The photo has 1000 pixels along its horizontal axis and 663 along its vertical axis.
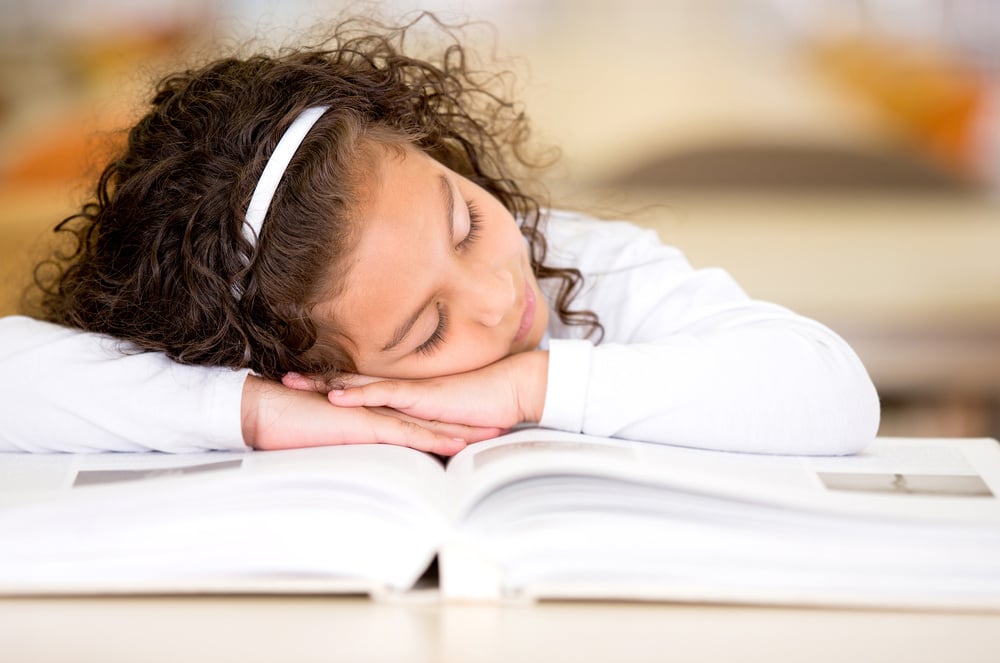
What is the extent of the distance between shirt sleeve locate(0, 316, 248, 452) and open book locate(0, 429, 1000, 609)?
150mm

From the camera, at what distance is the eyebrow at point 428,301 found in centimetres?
82

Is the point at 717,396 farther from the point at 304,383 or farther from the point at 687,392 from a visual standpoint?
the point at 304,383

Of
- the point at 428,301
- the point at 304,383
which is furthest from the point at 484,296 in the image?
the point at 304,383

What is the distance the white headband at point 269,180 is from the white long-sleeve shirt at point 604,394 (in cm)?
12

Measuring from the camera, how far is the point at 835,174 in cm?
280

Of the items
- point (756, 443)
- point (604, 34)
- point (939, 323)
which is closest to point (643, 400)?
point (756, 443)

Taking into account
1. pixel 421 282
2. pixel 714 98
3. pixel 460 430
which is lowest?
pixel 460 430

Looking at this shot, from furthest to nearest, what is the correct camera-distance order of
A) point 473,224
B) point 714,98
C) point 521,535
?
point 714,98
point 473,224
point 521,535

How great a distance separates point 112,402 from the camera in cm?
79

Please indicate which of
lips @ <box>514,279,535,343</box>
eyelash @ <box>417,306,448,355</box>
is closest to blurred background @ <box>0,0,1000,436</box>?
lips @ <box>514,279,535,343</box>

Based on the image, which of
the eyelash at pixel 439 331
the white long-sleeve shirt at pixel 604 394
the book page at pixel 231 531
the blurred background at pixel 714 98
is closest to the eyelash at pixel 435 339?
the eyelash at pixel 439 331

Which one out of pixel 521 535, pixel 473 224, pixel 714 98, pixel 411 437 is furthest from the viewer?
pixel 714 98

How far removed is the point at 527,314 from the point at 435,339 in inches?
4.6

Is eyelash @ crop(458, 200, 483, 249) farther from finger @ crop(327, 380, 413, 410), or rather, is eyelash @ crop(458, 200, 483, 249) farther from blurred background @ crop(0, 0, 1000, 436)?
blurred background @ crop(0, 0, 1000, 436)
